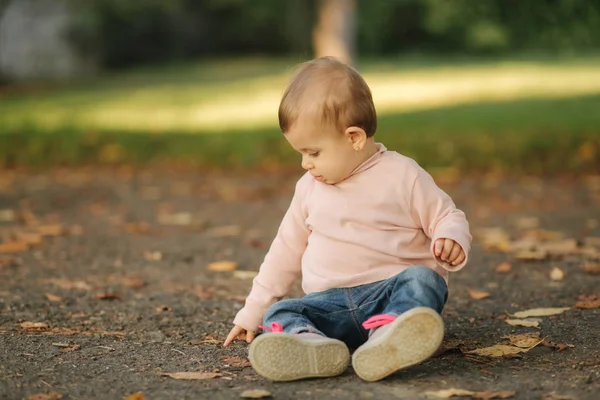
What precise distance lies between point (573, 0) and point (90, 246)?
487 centimetres

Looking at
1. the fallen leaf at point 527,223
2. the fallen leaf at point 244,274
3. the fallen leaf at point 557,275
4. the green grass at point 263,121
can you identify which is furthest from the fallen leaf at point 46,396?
the green grass at point 263,121

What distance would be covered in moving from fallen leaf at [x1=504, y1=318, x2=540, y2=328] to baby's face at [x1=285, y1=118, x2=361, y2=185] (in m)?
0.86

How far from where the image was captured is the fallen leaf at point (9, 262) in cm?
436

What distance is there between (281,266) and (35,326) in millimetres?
908

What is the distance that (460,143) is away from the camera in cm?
807

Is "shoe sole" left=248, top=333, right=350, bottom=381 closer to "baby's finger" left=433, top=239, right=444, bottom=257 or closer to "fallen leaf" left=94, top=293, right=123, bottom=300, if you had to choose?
"baby's finger" left=433, top=239, right=444, bottom=257

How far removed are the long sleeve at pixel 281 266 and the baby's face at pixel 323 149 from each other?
17 centimetres

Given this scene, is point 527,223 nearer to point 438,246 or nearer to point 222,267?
point 222,267

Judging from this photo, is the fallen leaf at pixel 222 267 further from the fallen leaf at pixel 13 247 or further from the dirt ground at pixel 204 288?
the fallen leaf at pixel 13 247

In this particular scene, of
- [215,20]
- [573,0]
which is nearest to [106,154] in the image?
[573,0]

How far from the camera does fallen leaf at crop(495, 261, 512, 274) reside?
410 centimetres

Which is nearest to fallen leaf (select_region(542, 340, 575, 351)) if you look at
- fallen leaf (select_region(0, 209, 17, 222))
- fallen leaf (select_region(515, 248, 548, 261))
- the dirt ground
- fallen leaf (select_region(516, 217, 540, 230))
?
the dirt ground

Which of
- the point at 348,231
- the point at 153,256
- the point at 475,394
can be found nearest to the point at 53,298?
the point at 153,256

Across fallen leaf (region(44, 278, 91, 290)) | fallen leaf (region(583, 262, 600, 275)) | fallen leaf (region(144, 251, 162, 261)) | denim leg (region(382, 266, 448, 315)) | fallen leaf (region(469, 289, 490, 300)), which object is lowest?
fallen leaf (region(144, 251, 162, 261))
